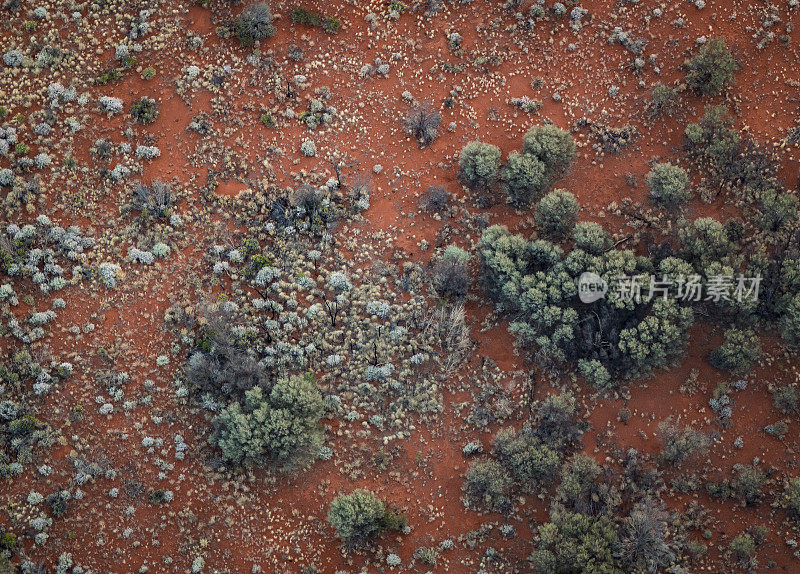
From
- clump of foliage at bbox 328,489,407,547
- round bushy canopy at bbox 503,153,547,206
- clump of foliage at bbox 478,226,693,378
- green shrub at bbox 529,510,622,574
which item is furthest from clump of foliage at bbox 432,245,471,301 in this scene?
green shrub at bbox 529,510,622,574

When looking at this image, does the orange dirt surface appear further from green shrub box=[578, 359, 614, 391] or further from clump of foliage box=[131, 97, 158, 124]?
green shrub box=[578, 359, 614, 391]

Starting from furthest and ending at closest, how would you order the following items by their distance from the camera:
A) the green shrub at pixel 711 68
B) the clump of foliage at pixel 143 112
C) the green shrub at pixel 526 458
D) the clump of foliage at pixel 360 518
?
the clump of foliage at pixel 143 112 → the green shrub at pixel 711 68 → the green shrub at pixel 526 458 → the clump of foliage at pixel 360 518

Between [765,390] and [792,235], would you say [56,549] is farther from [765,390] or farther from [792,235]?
[792,235]

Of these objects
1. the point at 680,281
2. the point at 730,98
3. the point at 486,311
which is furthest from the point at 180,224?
the point at 730,98

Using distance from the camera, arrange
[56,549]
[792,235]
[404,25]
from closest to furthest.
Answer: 1. [56,549]
2. [792,235]
3. [404,25]

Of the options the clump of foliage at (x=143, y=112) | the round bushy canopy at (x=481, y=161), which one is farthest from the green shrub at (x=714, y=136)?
the clump of foliage at (x=143, y=112)

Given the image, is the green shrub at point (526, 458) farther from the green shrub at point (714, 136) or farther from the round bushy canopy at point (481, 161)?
the green shrub at point (714, 136)
